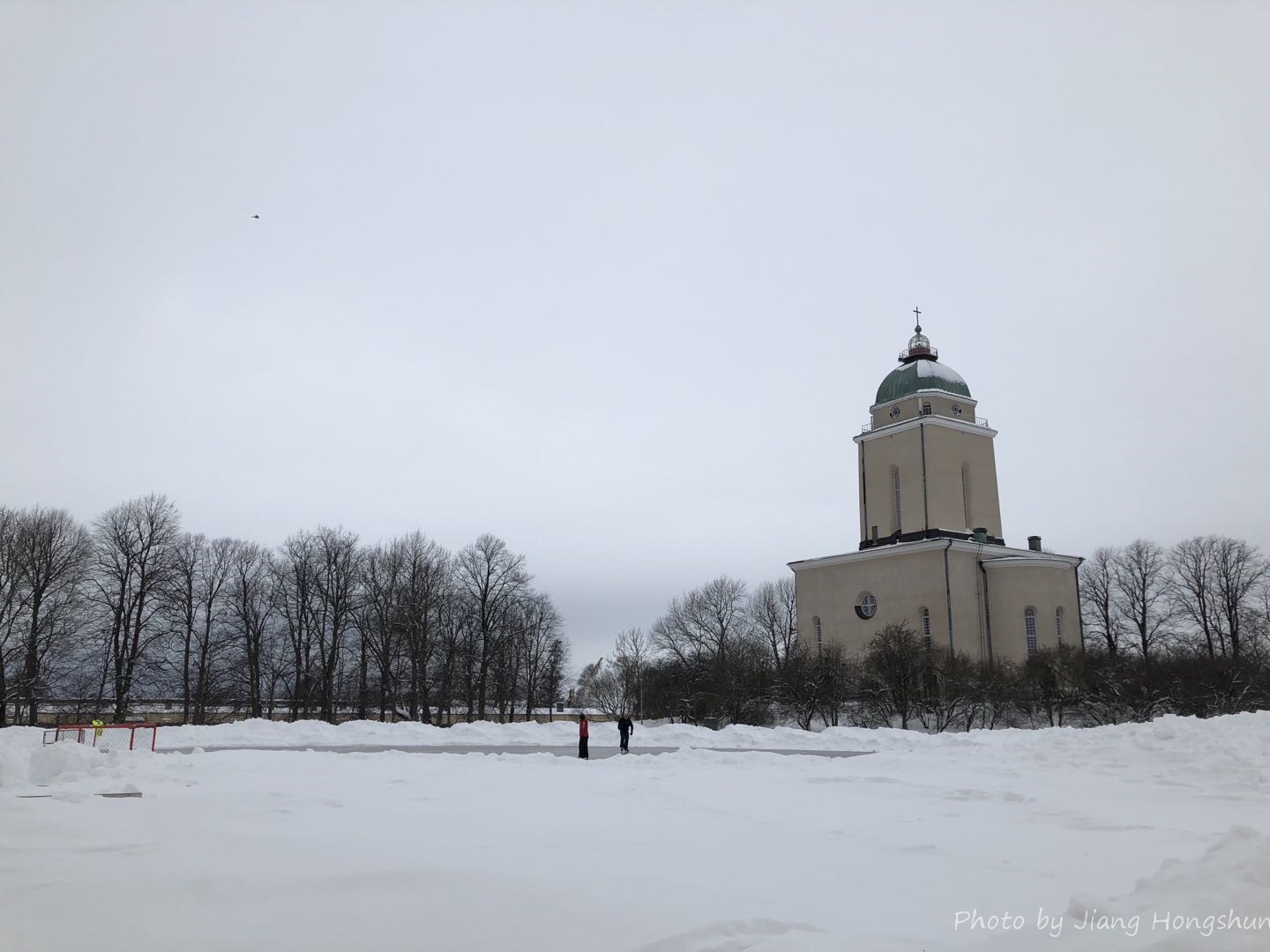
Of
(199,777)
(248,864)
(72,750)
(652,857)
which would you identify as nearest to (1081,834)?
(652,857)

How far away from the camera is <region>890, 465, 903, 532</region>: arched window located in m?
51.7

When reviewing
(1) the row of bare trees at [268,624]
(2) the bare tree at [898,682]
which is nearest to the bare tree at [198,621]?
(1) the row of bare trees at [268,624]

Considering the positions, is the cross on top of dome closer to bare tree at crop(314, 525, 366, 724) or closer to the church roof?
the church roof

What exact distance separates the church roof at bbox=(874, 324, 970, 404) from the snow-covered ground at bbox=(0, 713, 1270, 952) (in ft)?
116

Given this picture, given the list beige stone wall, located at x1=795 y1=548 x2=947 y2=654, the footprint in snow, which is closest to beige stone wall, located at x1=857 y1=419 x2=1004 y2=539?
beige stone wall, located at x1=795 y1=548 x2=947 y2=654

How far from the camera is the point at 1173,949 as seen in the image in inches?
184

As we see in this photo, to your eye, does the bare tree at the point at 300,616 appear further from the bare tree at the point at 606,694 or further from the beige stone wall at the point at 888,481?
the beige stone wall at the point at 888,481

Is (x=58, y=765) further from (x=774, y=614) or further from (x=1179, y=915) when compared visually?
(x=774, y=614)

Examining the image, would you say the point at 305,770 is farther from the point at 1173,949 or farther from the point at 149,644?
the point at 149,644

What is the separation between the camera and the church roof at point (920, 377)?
172ft

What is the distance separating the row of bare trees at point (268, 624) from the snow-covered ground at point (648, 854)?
1199 inches

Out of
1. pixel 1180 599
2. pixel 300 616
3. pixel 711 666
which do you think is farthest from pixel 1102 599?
pixel 300 616

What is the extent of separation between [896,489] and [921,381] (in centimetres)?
678

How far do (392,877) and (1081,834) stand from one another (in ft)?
27.9
